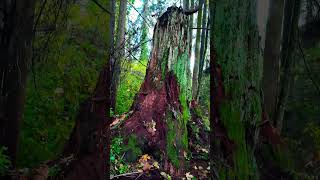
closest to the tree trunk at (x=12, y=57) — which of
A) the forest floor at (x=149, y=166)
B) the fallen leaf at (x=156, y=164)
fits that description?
the forest floor at (x=149, y=166)

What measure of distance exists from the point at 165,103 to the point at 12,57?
4453 mm

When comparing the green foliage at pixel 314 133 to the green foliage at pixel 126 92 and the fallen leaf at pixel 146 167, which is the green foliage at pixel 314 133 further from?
the green foliage at pixel 126 92

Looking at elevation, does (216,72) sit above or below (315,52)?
below

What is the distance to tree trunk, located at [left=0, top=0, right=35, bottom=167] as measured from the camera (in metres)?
2.84

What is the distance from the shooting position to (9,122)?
2.88m

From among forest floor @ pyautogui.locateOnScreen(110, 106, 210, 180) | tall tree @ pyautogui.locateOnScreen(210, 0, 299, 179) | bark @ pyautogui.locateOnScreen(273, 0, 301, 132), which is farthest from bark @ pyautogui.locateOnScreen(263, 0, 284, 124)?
forest floor @ pyautogui.locateOnScreen(110, 106, 210, 180)

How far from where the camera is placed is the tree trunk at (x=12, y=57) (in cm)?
284

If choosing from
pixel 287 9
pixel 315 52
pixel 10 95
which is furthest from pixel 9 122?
pixel 315 52

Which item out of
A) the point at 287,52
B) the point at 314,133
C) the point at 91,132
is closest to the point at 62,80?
the point at 91,132

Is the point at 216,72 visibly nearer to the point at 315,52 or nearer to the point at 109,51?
the point at 109,51

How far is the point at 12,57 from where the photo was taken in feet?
9.31

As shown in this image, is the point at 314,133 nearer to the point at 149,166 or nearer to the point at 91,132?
the point at 149,166

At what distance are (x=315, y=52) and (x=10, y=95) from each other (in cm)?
402

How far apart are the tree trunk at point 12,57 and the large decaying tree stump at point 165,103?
3.50 m
